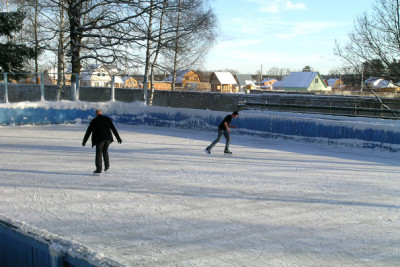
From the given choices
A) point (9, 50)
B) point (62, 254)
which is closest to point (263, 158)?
point (62, 254)

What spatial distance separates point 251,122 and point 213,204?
10.3m

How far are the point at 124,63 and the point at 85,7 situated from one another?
13.8ft

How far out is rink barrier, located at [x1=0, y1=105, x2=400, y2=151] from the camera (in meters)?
13.5

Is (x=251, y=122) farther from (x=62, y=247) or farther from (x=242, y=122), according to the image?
(x=62, y=247)

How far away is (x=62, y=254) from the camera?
8.84 ft

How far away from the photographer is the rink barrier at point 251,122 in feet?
44.4

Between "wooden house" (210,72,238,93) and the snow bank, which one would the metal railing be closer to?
the snow bank

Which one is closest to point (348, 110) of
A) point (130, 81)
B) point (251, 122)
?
point (251, 122)

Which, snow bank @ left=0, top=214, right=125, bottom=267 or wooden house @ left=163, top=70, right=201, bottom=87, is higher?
wooden house @ left=163, top=70, right=201, bottom=87

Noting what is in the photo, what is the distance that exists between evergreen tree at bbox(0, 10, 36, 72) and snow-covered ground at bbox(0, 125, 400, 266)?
1537cm

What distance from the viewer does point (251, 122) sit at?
16.7 meters

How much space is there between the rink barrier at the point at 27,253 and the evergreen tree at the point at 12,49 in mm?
25187

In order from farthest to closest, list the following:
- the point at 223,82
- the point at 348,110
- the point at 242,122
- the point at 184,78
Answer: the point at 223,82 → the point at 184,78 → the point at 348,110 → the point at 242,122

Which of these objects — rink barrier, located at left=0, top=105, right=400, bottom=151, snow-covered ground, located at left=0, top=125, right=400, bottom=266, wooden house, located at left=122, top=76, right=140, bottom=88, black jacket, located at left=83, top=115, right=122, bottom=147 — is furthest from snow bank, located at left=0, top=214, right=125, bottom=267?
wooden house, located at left=122, top=76, right=140, bottom=88
